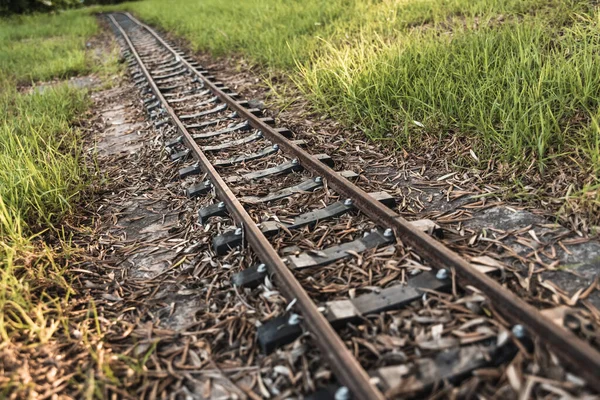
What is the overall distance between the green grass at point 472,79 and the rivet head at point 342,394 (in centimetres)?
204

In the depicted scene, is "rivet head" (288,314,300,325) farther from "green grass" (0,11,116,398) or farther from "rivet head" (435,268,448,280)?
"green grass" (0,11,116,398)

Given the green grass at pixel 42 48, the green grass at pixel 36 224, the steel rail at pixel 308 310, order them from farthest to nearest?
the green grass at pixel 42 48, the green grass at pixel 36 224, the steel rail at pixel 308 310

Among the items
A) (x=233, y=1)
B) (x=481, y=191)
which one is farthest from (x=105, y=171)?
(x=233, y=1)

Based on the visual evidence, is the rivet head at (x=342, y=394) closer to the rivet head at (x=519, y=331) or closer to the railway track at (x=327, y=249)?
the railway track at (x=327, y=249)

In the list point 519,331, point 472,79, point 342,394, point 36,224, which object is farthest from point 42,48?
point 519,331

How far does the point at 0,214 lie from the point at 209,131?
8.14ft

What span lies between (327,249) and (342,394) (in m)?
1.14

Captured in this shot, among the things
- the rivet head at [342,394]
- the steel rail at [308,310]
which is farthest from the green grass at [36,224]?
the rivet head at [342,394]

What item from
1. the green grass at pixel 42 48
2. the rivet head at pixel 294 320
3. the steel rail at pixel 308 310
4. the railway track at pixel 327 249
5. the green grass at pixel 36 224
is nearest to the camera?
the steel rail at pixel 308 310

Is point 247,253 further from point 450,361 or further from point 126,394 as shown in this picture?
point 450,361

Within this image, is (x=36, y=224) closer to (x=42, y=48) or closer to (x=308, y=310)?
(x=308, y=310)

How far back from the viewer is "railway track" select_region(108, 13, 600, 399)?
1.93 meters

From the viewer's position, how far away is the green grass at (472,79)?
136 inches

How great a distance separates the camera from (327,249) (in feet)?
9.48
